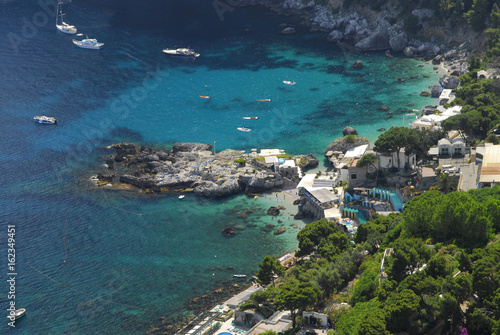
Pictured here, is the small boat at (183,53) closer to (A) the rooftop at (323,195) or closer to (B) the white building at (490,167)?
(A) the rooftop at (323,195)

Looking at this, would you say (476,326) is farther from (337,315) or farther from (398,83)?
(398,83)

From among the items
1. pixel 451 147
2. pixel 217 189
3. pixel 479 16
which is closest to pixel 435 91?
pixel 479 16

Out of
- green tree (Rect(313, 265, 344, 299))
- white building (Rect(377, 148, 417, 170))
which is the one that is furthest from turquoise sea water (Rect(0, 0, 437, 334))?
white building (Rect(377, 148, 417, 170))

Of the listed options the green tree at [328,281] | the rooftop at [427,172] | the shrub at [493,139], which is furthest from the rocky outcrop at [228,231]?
the shrub at [493,139]

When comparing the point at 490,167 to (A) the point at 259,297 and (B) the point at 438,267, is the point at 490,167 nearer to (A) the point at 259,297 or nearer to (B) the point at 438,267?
(B) the point at 438,267

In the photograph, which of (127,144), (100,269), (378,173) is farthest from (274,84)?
(100,269)

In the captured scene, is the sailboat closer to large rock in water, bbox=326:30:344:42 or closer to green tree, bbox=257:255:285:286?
large rock in water, bbox=326:30:344:42
